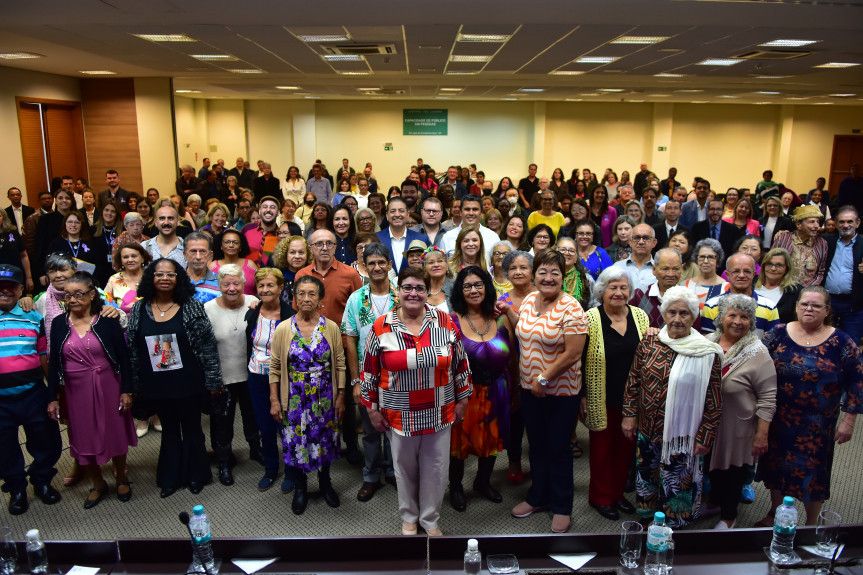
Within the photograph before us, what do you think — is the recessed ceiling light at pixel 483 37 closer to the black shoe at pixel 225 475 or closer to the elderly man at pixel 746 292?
the elderly man at pixel 746 292

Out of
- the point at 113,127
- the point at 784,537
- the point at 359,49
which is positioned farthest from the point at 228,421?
the point at 113,127

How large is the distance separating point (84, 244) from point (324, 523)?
407 centimetres

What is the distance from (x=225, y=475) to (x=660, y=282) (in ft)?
11.0

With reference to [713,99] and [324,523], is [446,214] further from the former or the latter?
[713,99]

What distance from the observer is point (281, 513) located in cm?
383

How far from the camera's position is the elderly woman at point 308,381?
11.8 feet

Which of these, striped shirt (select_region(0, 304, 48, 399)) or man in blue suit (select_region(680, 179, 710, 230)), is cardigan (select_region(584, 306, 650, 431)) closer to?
striped shirt (select_region(0, 304, 48, 399))

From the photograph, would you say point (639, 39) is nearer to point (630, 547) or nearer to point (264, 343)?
point (264, 343)

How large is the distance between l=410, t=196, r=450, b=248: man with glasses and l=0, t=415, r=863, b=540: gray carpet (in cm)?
229

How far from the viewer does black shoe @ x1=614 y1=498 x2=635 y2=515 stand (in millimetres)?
3762

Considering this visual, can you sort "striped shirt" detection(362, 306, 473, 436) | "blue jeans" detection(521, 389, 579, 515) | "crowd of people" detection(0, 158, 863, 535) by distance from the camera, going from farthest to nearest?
"blue jeans" detection(521, 389, 579, 515) < "crowd of people" detection(0, 158, 863, 535) < "striped shirt" detection(362, 306, 473, 436)

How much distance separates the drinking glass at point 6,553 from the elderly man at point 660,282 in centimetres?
363

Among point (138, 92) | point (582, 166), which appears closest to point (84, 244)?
point (138, 92)

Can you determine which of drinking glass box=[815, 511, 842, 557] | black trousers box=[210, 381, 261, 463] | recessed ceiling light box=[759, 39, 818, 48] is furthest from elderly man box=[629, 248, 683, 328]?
recessed ceiling light box=[759, 39, 818, 48]
